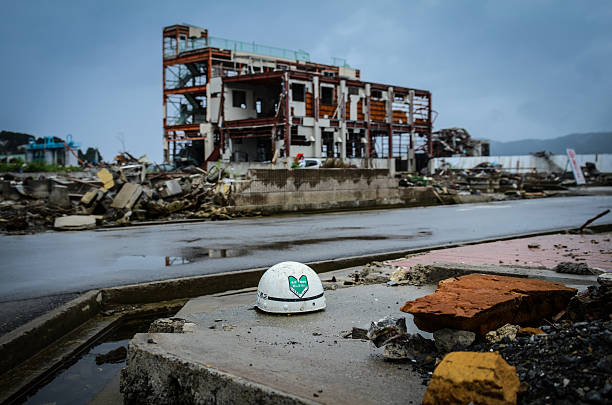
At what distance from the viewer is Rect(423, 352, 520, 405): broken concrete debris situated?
2.13 meters

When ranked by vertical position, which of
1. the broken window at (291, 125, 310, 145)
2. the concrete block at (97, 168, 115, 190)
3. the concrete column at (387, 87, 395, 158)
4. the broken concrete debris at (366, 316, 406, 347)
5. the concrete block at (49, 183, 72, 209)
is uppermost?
the concrete column at (387, 87, 395, 158)

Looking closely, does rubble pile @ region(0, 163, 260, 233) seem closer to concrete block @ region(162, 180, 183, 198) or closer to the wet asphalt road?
concrete block @ region(162, 180, 183, 198)

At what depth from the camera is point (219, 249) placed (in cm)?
891

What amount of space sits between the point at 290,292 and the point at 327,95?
149 ft

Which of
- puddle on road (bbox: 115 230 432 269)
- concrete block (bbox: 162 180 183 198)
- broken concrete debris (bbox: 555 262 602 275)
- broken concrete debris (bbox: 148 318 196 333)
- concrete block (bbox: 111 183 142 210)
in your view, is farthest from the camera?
concrete block (bbox: 162 180 183 198)

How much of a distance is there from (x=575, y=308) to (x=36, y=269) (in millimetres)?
7158

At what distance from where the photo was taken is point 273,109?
1884 inches

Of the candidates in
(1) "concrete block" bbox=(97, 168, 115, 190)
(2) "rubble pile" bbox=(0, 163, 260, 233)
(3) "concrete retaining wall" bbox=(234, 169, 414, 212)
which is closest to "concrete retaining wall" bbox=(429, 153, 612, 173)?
(3) "concrete retaining wall" bbox=(234, 169, 414, 212)

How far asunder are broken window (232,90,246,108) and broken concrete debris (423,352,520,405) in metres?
45.6

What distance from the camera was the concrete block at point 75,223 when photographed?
540 inches

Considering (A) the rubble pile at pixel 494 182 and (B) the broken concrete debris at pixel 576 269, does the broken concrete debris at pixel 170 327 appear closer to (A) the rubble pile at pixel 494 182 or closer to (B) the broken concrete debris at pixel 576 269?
(B) the broken concrete debris at pixel 576 269

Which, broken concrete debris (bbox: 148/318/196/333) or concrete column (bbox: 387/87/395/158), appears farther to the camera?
concrete column (bbox: 387/87/395/158)

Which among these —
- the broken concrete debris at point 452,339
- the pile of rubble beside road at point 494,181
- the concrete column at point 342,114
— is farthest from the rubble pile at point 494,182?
the broken concrete debris at point 452,339

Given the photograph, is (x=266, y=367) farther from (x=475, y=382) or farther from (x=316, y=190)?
(x=316, y=190)
